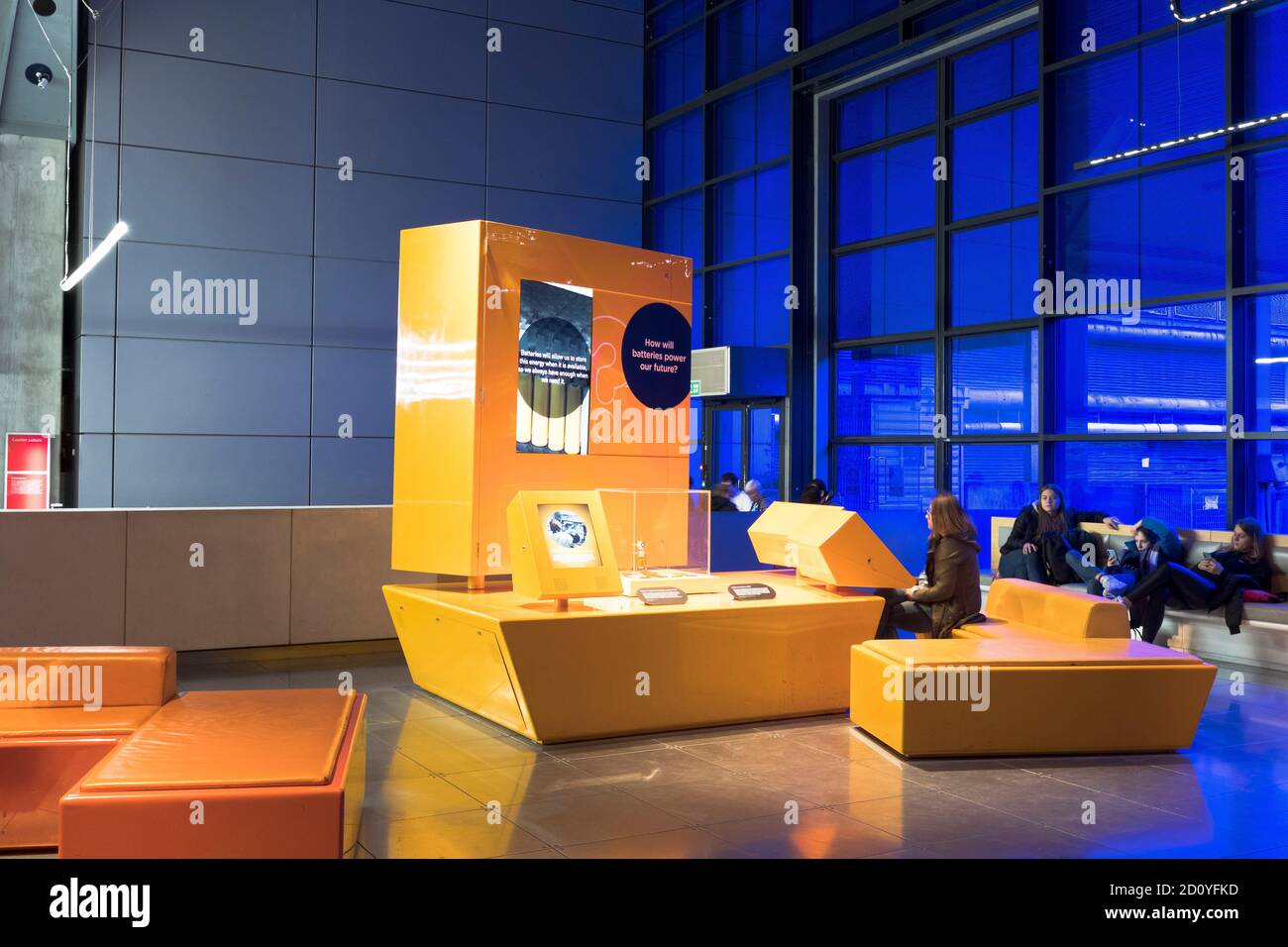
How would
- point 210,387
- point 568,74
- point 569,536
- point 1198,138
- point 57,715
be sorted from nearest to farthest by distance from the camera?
point 57,715 < point 569,536 < point 1198,138 < point 210,387 < point 568,74

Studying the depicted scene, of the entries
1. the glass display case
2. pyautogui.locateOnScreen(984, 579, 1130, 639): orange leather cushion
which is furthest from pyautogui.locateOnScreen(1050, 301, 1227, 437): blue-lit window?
the glass display case

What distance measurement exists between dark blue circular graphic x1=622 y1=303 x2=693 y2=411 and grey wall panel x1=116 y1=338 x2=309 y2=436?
813 cm

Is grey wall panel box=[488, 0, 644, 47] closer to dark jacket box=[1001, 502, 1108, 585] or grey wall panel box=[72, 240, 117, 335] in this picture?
grey wall panel box=[72, 240, 117, 335]

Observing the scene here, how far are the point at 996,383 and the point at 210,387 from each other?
29.0 ft

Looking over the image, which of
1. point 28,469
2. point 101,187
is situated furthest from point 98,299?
point 28,469

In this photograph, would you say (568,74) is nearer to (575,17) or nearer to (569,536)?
(575,17)

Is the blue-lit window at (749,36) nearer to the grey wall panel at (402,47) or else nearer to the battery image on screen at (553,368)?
the grey wall panel at (402,47)

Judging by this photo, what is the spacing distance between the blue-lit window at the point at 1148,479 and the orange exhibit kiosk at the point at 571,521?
470cm

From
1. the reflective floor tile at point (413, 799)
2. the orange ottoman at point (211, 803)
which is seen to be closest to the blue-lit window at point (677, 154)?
the reflective floor tile at point (413, 799)

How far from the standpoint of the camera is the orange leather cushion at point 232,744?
3.51 metres

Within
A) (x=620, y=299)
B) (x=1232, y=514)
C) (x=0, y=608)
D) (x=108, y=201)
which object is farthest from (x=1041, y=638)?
(x=108, y=201)

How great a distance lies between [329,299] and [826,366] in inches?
242

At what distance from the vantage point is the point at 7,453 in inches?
475

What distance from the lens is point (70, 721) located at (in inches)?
177
